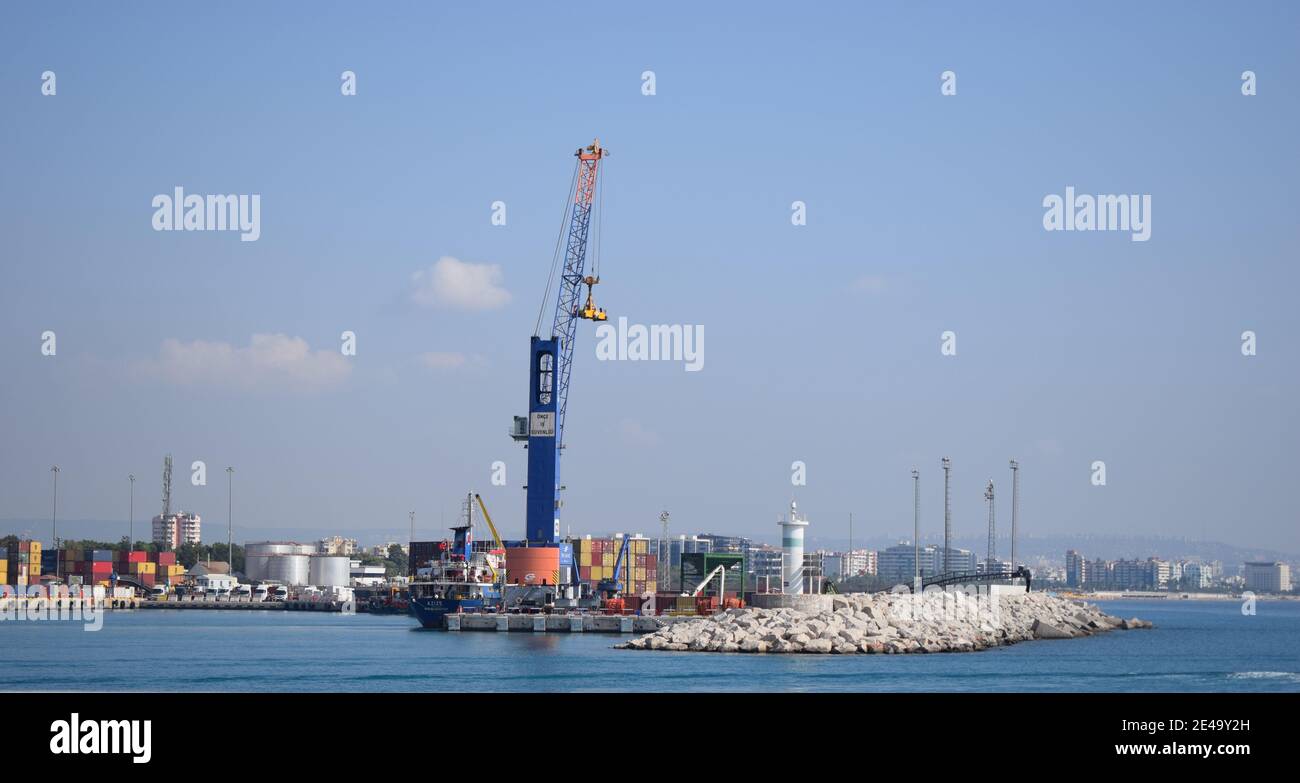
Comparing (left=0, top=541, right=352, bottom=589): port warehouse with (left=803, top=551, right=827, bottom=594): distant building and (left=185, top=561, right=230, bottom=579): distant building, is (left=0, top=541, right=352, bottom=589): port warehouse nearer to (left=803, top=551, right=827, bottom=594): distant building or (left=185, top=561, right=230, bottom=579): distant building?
(left=185, top=561, right=230, bottom=579): distant building

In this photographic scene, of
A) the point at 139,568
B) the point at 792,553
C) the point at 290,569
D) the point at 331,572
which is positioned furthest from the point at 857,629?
the point at 290,569

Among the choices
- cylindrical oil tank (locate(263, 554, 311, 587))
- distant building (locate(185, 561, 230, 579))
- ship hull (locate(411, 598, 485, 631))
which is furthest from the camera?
cylindrical oil tank (locate(263, 554, 311, 587))

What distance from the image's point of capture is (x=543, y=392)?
315ft

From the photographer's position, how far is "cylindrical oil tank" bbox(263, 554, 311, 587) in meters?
174

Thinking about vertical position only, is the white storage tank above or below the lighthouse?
below

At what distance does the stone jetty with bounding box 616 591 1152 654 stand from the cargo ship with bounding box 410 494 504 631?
86.6 feet

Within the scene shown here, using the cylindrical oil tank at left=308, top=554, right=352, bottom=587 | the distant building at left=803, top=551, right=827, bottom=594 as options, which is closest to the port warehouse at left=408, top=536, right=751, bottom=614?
the distant building at left=803, top=551, right=827, bottom=594

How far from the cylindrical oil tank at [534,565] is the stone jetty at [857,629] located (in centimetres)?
2704

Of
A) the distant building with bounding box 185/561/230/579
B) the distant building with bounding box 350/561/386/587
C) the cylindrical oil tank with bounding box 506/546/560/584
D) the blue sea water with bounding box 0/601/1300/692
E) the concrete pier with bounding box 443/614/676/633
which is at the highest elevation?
the cylindrical oil tank with bounding box 506/546/560/584

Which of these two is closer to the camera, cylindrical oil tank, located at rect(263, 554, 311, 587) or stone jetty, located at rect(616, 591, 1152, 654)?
stone jetty, located at rect(616, 591, 1152, 654)

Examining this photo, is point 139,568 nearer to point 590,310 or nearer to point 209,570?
point 209,570

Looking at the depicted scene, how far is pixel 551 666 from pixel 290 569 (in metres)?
126
